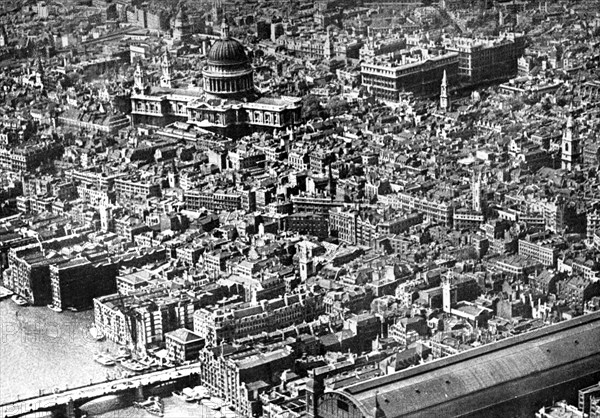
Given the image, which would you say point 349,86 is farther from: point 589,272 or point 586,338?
point 586,338

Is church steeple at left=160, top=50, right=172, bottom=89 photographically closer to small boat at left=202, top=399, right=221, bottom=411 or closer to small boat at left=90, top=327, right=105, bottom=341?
small boat at left=90, top=327, right=105, bottom=341


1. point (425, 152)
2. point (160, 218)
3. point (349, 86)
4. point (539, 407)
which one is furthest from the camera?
point (349, 86)

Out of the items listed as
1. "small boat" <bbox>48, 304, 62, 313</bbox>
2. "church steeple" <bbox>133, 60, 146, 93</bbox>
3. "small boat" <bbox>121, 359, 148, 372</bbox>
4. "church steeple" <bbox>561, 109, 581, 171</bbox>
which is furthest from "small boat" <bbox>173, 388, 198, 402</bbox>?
"church steeple" <bbox>133, 60, 146, 93</bbox>

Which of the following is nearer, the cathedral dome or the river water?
the river water

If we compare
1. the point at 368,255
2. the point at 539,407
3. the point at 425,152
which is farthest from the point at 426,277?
the point at 425,152

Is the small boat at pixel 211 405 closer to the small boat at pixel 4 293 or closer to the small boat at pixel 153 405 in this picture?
the small boat at pixel 153 405

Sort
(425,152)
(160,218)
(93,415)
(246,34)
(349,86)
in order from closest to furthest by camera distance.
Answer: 1. (93,415)
2. (160,218)
3. (425,152)
4. (349,86)
5. (246,34)

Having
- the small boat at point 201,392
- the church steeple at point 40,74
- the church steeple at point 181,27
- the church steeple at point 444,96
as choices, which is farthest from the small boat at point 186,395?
the church steeple at point 181,27
